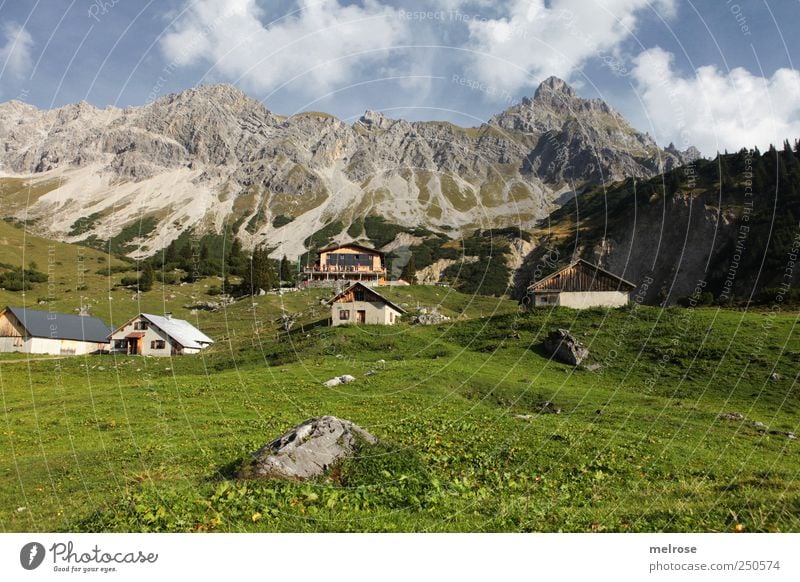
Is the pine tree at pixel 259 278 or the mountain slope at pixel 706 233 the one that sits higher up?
the mountain slope at pixel 706 233

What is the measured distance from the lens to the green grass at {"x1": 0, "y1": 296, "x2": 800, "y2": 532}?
470 inches

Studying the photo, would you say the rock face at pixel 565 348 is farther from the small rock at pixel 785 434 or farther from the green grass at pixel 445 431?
the small rock at pixel 785 434

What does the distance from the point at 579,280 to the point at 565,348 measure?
78.1 ft

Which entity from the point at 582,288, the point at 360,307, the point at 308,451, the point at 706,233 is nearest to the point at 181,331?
the point at 360,307

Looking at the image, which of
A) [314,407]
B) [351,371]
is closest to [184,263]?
[351,371]

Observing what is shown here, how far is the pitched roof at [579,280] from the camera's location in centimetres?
6656

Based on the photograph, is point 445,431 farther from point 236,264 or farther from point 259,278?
point 236,264

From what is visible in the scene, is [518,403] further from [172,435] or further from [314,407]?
[172,435]

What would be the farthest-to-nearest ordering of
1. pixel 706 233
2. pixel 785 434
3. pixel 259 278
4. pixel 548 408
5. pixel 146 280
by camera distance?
pixel 706 233 < pixel 146 280 < pixel 259 278 < pixel 548 408 < pixel 785 434

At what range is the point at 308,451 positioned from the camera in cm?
1477

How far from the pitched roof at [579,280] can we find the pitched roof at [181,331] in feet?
162

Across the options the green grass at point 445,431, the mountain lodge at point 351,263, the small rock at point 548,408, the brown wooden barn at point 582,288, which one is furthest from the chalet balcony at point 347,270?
the small rock at point 548,408

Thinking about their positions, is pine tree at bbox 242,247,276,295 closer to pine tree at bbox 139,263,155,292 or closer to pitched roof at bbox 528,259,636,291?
pine tree at bbox 139,263,155,292
